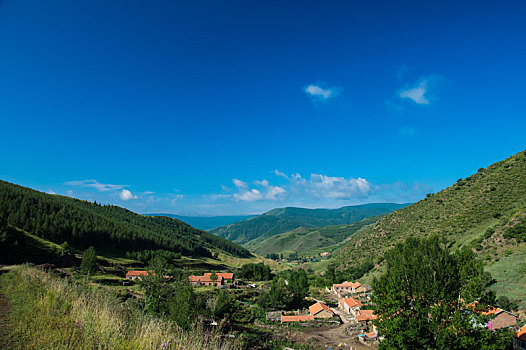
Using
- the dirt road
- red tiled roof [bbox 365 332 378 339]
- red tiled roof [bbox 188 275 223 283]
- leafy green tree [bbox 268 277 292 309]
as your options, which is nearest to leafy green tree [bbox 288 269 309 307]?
leafy green tree [bbox 268 277 292 309]

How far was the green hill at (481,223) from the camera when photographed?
146 ft

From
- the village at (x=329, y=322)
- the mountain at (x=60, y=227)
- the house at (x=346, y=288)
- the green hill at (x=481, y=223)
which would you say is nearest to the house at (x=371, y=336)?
the village at (x=329, y=322)

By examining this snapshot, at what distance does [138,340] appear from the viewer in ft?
17.4

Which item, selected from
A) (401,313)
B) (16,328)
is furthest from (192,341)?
(401,313)

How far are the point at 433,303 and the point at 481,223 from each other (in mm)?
60724

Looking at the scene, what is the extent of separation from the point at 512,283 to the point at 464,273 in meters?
32.7

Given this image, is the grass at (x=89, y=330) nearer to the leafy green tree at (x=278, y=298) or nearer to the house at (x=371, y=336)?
the house at (x=371, y=336)

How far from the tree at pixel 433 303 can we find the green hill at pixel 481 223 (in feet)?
87.4

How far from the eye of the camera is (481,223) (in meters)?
63.0

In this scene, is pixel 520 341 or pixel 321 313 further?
pixel 321 313

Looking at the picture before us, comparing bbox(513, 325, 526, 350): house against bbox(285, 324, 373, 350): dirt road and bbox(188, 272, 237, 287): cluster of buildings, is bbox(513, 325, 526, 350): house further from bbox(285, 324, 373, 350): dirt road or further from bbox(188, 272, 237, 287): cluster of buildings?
bbox(188, 272, 237, 287): cluster of buildings

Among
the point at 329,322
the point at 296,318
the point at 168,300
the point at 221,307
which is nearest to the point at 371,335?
the point at 329,322

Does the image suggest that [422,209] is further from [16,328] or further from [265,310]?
[16,328]

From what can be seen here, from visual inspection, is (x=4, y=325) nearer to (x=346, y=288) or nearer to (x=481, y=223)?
(x=346, y=288)
